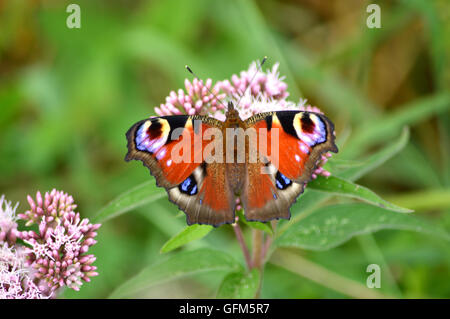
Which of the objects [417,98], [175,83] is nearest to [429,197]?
[417,98]

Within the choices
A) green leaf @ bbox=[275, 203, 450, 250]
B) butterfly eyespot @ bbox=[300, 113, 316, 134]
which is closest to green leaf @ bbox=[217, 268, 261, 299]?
green leaf @ bbox=[275, 203, 450, 250]

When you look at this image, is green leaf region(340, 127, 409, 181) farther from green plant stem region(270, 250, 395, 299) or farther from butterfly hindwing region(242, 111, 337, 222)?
green plant stem region(270, 250, 395, 299)

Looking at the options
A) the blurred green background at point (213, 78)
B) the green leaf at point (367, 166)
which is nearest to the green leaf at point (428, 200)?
the blurred green background at point (213, 78)

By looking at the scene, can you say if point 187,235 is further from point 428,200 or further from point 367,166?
point 428,200

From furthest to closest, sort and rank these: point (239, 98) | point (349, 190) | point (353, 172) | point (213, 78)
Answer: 1. point (213, 78)
2. point (239, 98)
3. point (353, 172)
4. point (349, 190)

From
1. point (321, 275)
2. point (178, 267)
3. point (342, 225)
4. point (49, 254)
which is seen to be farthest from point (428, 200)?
point (49, 254)
